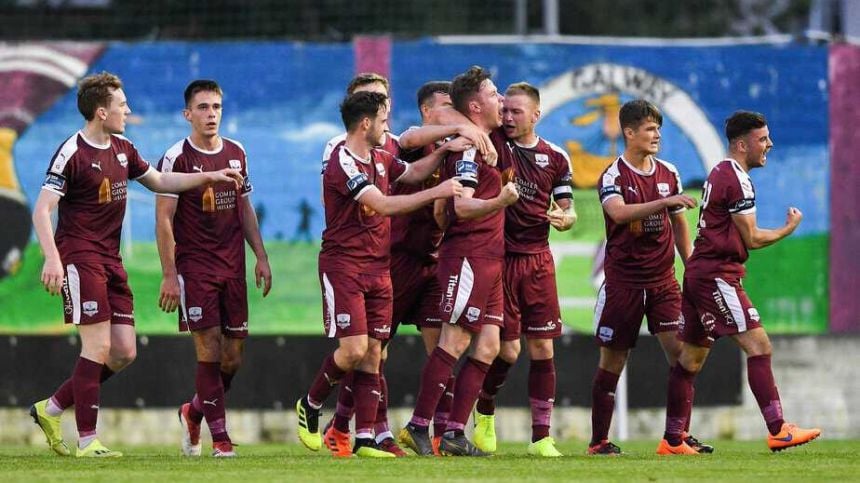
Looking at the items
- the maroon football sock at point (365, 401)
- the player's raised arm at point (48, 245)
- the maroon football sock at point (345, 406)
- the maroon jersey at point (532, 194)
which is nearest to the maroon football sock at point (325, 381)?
the maroon football sock at point (365, 401)

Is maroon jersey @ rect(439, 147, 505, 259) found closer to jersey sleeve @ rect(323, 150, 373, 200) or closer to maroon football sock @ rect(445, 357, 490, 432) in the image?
jersey sleeve @ rect(323, 150, 373, 200)

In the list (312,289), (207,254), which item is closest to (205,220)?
(207,254)

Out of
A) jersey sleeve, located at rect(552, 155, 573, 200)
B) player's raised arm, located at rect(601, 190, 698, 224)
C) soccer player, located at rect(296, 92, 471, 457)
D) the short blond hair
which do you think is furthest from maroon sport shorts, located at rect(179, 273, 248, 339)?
player's raised arm, located at rect(601, 190, 698, 224)

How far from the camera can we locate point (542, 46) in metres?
17.1

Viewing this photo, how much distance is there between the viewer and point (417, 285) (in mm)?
11617

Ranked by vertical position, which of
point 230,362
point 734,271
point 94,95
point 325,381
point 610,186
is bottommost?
point 325,381

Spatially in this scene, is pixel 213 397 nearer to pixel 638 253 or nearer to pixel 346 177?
pixel 346 177

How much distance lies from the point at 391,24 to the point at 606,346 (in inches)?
322

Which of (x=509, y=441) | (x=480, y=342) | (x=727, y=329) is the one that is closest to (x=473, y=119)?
(x=480, y=342)

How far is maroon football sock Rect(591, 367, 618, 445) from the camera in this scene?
1156 centimetres

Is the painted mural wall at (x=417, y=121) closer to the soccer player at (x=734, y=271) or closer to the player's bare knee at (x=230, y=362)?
the player's bare knee at (x=230, y=362)

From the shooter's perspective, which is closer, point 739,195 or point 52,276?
point 52,276

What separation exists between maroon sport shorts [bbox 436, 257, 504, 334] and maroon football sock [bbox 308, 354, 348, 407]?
2.73 feet

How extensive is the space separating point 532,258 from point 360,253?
1.18 meters
